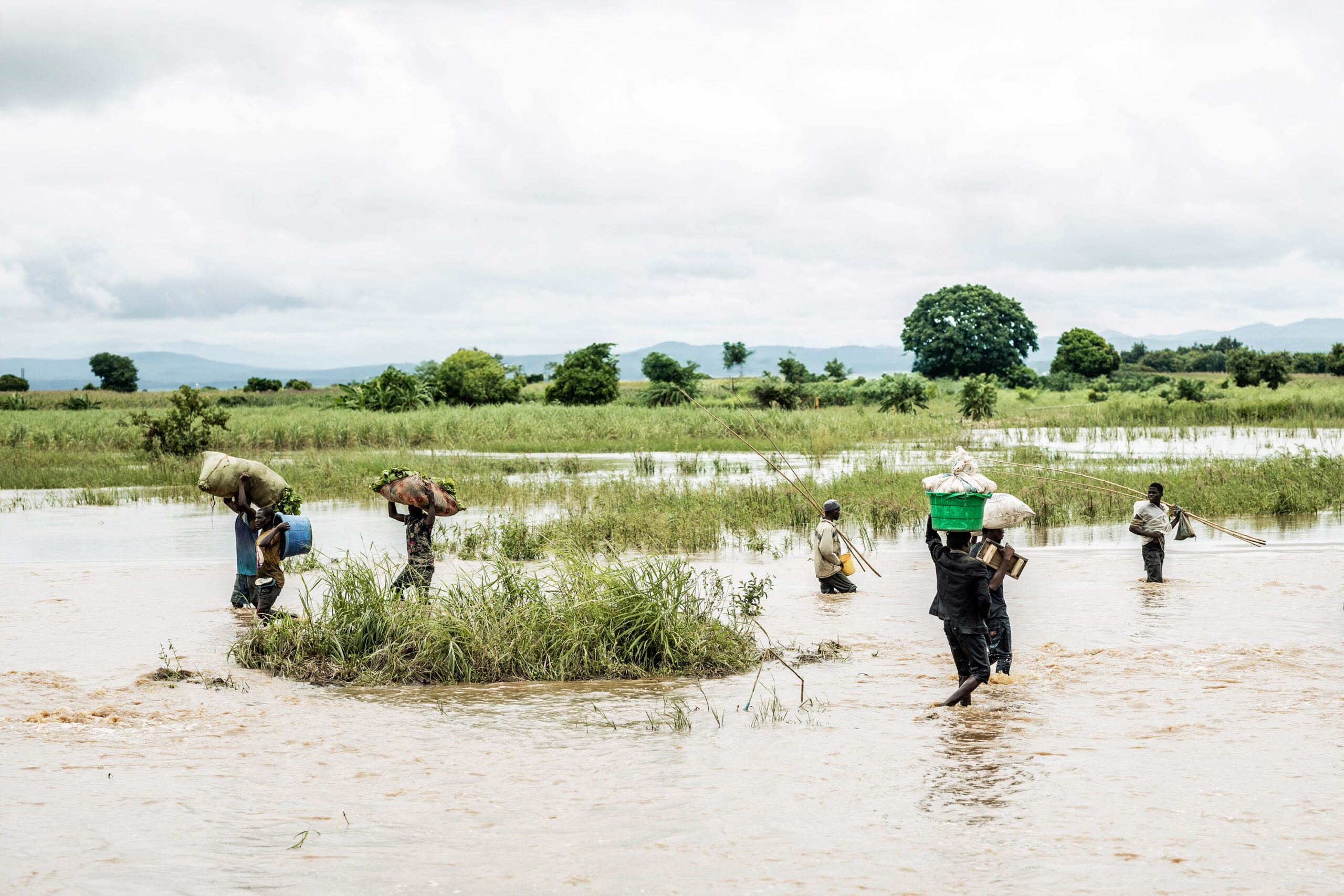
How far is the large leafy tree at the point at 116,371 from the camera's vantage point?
4313 inches

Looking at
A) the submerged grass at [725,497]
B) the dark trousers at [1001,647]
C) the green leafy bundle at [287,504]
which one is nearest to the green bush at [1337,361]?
the submerged grass at [725,497]

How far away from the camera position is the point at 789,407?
2063 inches

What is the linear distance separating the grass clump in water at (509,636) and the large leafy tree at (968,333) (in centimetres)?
7208

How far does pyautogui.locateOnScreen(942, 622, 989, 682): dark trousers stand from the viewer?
6.82m

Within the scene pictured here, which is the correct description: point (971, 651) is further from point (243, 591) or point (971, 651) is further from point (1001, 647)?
point (243, 591)

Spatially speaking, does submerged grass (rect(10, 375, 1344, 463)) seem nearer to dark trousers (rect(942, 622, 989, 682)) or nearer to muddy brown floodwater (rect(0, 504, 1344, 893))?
muddy brown floodwater (rect(0, 504, 1344, 893))

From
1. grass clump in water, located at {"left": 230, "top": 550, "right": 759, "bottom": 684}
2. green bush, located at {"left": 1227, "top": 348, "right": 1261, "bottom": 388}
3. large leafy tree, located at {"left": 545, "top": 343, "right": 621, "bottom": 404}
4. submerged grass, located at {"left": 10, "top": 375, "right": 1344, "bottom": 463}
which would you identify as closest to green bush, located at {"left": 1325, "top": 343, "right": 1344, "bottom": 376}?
green bush, located at {"left": 1227, "top": 348, "right": 1261, "bottom": 388}

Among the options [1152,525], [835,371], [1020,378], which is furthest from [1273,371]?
[1152,525]

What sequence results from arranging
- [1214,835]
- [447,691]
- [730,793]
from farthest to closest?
[447,691]
[730,793]
[1214,835]

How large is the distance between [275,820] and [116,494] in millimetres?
18862

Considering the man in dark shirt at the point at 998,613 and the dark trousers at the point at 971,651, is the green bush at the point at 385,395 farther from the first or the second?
the dark trousers at the point at 971,651

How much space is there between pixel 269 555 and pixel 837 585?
5.61m

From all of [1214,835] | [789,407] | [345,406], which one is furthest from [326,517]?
[789,407]

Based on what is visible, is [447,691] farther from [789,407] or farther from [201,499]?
[789,407]
